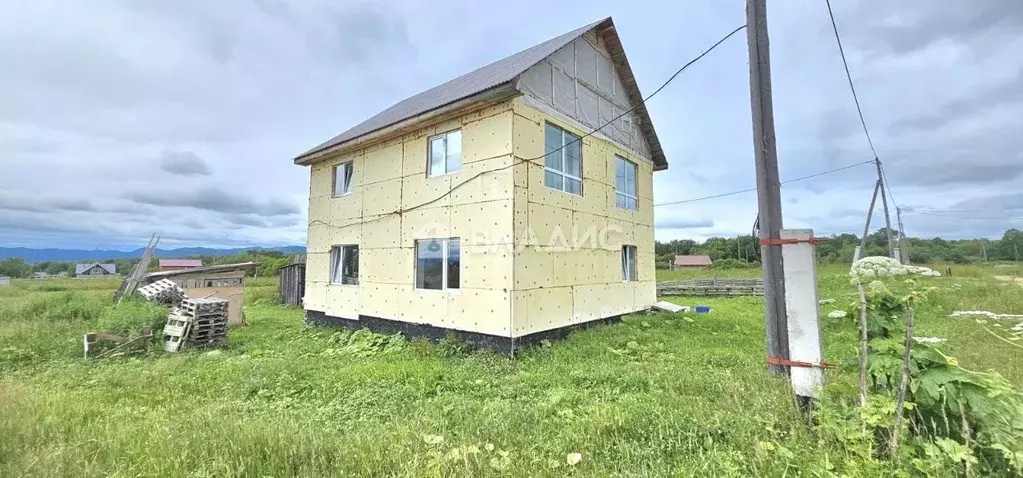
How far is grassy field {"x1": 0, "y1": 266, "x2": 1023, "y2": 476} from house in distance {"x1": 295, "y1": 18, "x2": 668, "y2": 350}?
1.13 meters

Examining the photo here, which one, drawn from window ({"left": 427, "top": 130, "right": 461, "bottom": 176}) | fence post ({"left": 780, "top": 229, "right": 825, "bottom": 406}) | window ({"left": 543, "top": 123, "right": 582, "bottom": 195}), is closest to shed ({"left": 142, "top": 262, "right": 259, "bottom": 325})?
window ({"left": 427, "top": 130, "right": 461, "bottom": 176})

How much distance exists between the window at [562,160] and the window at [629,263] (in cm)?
324

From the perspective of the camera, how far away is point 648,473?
327 cm

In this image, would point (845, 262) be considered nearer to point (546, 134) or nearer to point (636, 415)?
point (546, 134)

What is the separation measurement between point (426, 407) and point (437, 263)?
490 centimetres

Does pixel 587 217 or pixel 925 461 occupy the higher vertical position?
pixel 587 217

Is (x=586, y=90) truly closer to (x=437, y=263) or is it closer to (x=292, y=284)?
(x=437, y=263)

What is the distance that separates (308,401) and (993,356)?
1108 cm

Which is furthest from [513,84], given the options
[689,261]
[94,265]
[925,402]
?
[94,265]

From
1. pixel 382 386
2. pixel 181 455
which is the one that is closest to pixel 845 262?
pixel 382 386

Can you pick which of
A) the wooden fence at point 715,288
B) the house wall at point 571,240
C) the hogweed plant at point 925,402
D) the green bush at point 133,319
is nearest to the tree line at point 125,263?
the green bush at point 133,319

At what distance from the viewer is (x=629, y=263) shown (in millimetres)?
13141

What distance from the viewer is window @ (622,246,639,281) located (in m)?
12.9

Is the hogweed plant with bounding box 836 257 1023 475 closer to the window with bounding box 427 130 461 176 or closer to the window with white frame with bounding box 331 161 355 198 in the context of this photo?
the window with bounding box 427 130 461 176
